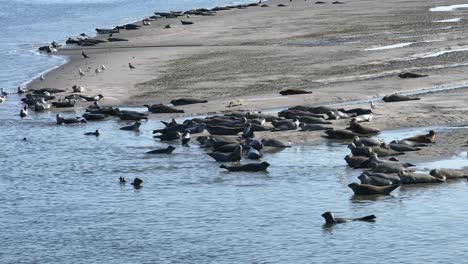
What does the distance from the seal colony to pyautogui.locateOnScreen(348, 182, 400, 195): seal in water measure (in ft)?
0.04

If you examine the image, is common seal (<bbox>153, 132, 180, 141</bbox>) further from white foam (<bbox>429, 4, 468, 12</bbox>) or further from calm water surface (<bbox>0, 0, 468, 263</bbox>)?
white foam (<bbox>429, 4, 468, 12</bbox>)

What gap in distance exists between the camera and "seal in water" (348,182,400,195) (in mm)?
14555

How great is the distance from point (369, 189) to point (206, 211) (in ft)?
7.47

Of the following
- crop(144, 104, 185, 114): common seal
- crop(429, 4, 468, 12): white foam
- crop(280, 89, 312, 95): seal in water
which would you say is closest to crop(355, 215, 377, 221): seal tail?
crop(144, 104, 185, 114): common seal

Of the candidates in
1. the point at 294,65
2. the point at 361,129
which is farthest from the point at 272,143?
the point at 294,65

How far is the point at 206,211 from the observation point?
558 inches

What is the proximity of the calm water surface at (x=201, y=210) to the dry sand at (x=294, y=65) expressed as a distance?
97.7 inches

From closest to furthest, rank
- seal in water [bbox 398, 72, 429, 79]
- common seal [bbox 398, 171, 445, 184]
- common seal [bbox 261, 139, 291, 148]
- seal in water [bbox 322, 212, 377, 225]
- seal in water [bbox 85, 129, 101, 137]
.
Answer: seal in water [bbox 322, 212, 377, 225] < common seal [bbox 398, 171, 445, 184] < common seal [bbox 261, 139, 291, 148] < seal in water [bbox 85, 129, 101, 137] < seal in water [bbox 398, 72, 429, 79]

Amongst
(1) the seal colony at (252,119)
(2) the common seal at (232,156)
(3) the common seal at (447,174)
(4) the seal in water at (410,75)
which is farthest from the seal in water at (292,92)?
(3) the common seal at (447,174)

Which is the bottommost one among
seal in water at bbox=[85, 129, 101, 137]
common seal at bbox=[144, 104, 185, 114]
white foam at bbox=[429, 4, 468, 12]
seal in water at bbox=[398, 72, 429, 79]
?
seal in water at bbox=[85, 129, 101, 137]

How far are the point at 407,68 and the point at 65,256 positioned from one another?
1731 centimetres

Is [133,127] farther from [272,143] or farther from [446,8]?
[446,8]

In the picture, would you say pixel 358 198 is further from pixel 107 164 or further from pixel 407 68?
pixel 407 68

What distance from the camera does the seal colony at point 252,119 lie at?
16234 millimetres
